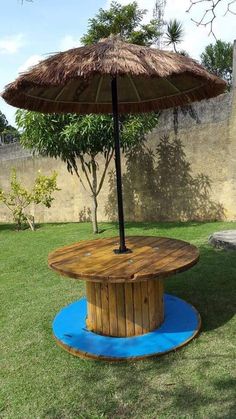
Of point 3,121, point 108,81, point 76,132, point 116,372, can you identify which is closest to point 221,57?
point 76,132

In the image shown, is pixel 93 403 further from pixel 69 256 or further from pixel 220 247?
pixel 220 247

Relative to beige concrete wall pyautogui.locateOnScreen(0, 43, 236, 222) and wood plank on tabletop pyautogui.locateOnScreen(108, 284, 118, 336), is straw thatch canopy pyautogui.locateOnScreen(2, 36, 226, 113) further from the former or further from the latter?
beige concrete wall pyautogui.locateOnScreen(0, 43, 236, 222)

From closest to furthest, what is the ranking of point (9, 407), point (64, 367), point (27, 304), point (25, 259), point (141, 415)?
point (141, 415), point (9, 407), point (64, 367), point (27, 304), point (25, 259)

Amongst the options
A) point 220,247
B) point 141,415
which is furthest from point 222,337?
point 220,247

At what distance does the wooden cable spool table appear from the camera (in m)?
2.94

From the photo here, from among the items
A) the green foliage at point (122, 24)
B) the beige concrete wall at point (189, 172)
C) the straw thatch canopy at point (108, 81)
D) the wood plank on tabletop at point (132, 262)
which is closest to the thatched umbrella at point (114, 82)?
the straw thatch canopy at point (108, 81)

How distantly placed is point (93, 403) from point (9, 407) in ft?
1.85

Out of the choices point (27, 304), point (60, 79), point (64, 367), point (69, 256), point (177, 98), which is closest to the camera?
point (60, 79)

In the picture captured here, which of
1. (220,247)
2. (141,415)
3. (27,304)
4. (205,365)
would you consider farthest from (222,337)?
(220,247)

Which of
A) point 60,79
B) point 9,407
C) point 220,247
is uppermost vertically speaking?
point 60,79

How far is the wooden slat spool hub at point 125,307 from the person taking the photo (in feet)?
10.5

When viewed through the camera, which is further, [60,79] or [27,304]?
[27,304]

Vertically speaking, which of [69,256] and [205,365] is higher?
[69,256]

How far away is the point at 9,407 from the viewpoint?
2.54 meters
